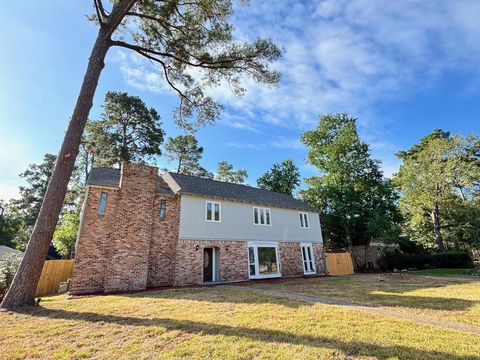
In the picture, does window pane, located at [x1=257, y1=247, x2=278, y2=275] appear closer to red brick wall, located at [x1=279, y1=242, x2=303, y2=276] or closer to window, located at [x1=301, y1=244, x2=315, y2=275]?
red brick wall, located at [x1=279, y1=242, x2=303, y2=276]

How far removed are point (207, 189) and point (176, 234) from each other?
3983mm

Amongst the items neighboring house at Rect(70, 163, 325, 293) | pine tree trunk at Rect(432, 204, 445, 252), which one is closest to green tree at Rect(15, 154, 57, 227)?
neighboring house at Rect(70, 163, 325, 293)

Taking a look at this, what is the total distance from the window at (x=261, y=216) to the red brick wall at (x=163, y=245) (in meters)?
→ 5.99

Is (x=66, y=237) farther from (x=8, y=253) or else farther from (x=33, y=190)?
(x=33, y=190)

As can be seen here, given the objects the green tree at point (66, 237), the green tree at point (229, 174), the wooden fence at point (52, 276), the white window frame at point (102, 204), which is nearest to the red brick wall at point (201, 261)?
the white window frame at point (102, 204)

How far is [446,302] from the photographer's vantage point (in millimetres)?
8328

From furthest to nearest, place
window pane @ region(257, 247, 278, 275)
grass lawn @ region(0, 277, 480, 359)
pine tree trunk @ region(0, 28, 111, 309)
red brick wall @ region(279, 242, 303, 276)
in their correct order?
red brick wall @ region(279, 242, 303, 276)
window pane @ region(257, 247, 278, 275)
pine tree trunk @ region(0, 28, 111, 309)
grass lawn @ region(0, 277, 480, 359)

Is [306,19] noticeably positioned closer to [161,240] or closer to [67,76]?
[67,76]

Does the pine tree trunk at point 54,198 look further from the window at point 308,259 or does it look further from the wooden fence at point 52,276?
the window at point 308,259

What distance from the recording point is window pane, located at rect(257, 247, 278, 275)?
1791 centimetres

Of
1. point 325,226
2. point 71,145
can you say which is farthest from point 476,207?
point 71,145

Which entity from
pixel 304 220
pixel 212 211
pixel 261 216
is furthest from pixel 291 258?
pixel 212 211

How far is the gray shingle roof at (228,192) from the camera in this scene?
16.6 meters

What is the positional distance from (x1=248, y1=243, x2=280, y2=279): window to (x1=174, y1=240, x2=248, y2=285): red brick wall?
1.98 ft
